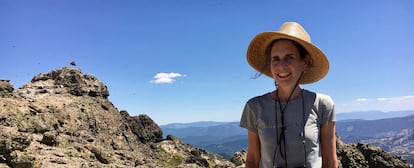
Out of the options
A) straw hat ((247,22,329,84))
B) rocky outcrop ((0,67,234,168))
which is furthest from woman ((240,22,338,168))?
rocky outcrop ((0,67,234,168))

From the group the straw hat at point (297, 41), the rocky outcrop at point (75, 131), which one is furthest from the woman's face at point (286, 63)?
the rocky outcrop at point (75, 131)

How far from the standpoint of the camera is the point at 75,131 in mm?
43688

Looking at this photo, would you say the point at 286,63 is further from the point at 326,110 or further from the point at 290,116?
the point at 326,110

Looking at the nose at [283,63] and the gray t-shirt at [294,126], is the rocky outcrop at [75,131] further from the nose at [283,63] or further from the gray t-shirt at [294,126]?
the nose at [283,63]

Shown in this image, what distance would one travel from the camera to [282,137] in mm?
4496

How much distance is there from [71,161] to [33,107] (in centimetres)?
2650

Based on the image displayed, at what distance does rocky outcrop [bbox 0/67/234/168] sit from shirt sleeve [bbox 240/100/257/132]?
16301mm

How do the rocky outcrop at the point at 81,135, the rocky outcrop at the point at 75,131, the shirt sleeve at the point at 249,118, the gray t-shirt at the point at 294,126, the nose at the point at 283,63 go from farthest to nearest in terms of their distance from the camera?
the rocky outcrop at the point at 81,135, the rocky outcrop at the point at 75,131, the shirt sleeve at the point at 249,118, the nose at the point at 283,63, the gray t-shirt at the point at 294,126

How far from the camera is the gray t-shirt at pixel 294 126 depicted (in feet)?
14.6

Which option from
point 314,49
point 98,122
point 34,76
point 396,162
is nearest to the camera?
point 314,49

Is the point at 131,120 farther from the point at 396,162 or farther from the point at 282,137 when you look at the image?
the point at 282,137

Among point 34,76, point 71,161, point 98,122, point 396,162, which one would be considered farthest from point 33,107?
point 396,162

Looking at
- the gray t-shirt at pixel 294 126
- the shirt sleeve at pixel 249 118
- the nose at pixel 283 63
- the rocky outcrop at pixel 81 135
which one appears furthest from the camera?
the rocky outcrop at pixel 81 135

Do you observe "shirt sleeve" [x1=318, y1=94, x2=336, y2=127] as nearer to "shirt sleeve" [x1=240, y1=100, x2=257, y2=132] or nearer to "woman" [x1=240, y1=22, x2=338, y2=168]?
"woman" [x1=240, y1=22, x2=338, y2=168]
